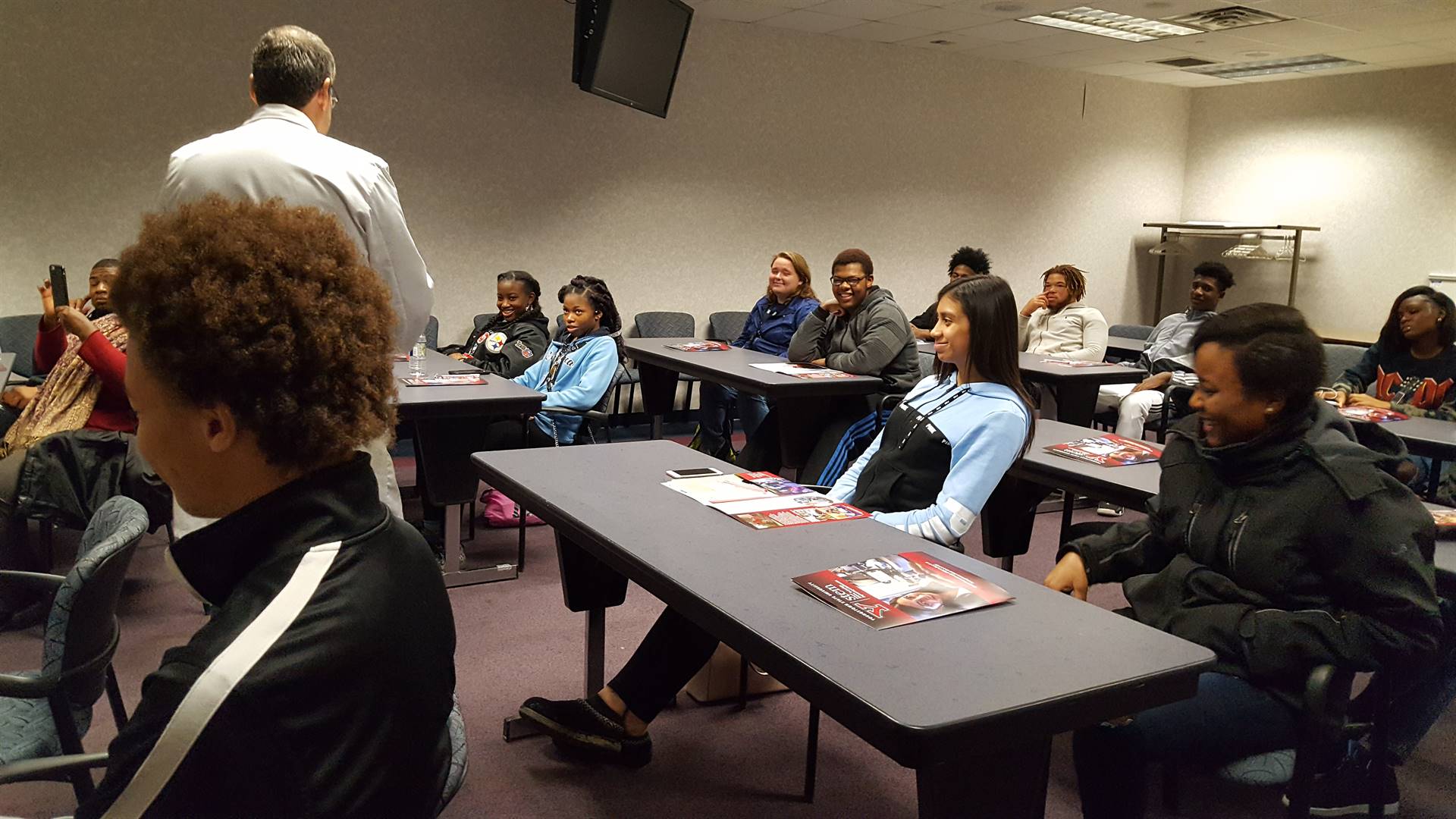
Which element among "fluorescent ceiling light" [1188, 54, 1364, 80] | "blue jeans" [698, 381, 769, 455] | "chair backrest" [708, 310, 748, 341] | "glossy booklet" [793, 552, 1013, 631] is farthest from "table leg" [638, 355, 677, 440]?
"fluorescent ceiling light" [1188, 54, 1364, 80]

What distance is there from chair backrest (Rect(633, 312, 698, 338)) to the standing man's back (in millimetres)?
4264

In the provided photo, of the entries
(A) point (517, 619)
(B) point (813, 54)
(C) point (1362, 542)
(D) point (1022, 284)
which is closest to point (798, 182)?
(B) point (813, 54)

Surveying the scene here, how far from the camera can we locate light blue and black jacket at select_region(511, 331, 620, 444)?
161 inches

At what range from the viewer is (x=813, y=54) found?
7.17 m

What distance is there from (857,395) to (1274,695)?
9.23 feet

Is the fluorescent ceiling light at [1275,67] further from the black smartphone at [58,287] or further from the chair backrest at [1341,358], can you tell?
the black smartphone at [58,287]

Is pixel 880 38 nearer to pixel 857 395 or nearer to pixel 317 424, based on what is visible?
pixel 857 395

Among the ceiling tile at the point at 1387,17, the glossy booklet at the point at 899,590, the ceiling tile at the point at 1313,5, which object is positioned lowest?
the glossy booklet at the point at 899,590

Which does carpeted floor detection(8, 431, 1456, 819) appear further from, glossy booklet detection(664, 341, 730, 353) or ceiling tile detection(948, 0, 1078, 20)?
ceiling tile detection(948, 0, 1078, 20)

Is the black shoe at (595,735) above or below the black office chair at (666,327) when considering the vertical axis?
below

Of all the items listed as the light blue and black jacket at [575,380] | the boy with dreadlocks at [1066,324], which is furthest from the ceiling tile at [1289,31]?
the light blue and black jacket at [575,380]

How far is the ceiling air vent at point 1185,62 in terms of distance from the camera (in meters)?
7.57

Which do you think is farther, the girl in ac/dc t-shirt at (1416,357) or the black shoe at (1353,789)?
the girl in ac/dc t-shirt at (1416,357)

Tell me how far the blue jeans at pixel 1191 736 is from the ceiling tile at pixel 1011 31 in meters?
5.67
